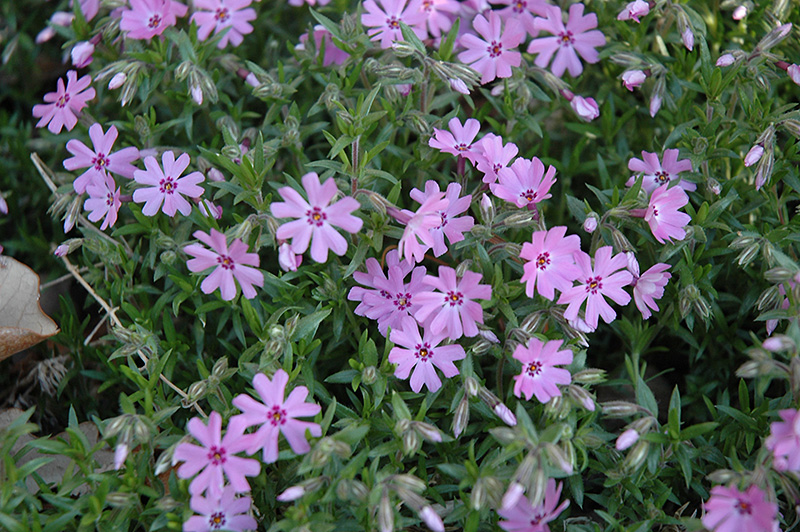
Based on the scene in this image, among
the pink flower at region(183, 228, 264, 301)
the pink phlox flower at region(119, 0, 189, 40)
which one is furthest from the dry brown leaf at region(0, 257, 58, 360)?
the pink phlox flower at region(119, 0, 189, 40)

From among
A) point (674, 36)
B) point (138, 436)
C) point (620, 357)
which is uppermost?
point (674, 36)

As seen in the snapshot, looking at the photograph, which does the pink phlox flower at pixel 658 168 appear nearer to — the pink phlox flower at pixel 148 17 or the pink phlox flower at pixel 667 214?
the pink phlox flower at pixel 667 214

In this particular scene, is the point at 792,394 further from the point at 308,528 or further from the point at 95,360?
the point at 95,360

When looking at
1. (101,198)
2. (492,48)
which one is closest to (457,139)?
(492,48)

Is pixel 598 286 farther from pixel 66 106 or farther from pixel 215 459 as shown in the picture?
pixel 66 106

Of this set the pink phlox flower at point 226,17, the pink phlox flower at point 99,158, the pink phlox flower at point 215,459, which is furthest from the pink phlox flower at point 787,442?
the pink phlox flower at point 226,17

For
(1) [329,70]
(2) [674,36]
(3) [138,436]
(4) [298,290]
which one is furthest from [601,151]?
(3) [138,436]

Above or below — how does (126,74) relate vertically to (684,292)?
above
